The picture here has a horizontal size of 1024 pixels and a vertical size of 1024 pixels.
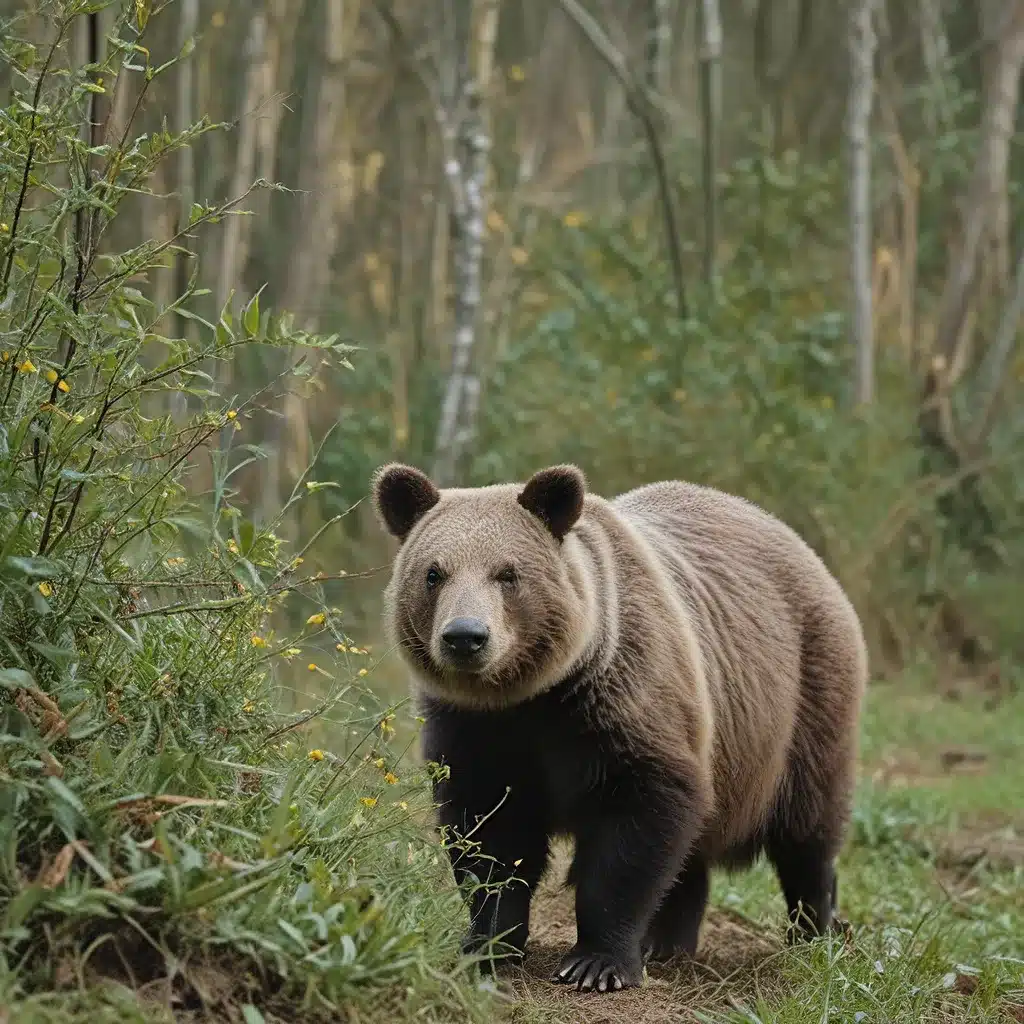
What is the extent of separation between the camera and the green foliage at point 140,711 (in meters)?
3.57

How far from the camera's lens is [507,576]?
16.4ft

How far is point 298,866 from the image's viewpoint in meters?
4.01

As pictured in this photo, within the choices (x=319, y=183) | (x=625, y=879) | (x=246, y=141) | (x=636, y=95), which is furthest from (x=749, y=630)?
(x=319, y=183)

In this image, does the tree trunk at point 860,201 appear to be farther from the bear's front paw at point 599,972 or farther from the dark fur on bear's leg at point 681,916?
the bear's front paw at point 599,972

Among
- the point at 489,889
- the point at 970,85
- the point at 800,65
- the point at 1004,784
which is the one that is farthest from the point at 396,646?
the point at 970,85

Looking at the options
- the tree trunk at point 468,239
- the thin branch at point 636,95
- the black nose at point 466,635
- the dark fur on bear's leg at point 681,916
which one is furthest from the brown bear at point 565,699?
the thin branch at point 636,95

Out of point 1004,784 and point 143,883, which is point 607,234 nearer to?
point 1004,784

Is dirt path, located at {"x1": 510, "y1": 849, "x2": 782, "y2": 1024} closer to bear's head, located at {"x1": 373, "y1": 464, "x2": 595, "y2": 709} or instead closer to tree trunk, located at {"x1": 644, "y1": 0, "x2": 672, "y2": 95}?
bear's head, located at {"x1": 373, "y1": 464, "x2": 595, "y2": 709}

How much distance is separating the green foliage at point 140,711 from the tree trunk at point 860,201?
9647 millimetres

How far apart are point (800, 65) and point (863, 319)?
5585 millimetres

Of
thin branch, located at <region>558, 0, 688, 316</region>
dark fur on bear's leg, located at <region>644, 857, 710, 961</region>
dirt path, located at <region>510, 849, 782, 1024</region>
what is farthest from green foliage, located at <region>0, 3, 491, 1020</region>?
thin branch, located at <region>558, 0, 688, 316</region>

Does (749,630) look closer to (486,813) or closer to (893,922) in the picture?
(486,813)

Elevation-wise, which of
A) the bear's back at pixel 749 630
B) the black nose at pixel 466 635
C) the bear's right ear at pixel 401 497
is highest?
the bear's right ear at pixel 401 497

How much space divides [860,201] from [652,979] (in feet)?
32.9
